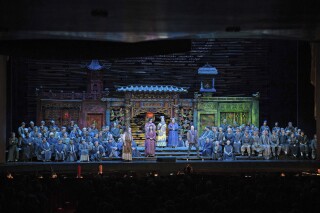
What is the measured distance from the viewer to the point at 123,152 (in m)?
20.8

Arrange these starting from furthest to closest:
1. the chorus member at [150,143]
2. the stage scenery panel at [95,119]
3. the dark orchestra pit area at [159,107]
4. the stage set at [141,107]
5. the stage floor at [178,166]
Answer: the stage scenery panel at [95,119] → the stage set at [141,107] → the chorus member at [150,143] → the stage floor at [178,166] → the dark orchestra pit area at [159,107]

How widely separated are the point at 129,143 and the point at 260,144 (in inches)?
190

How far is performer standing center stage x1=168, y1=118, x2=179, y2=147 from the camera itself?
74.0ft

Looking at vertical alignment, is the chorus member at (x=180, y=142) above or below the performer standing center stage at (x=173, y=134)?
below

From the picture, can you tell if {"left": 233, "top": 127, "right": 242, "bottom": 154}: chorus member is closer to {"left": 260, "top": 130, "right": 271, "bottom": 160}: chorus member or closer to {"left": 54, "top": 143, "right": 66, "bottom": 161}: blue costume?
{"left": 260, "top": 130, "right": 271, "bottom": 160}: chorus member

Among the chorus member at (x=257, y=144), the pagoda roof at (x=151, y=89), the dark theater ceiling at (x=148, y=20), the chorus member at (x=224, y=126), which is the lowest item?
the chorus member at (x=257, y=144)

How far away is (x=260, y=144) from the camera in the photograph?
21.5 meters

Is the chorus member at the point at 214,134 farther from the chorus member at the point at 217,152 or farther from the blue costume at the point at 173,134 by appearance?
the blue costume at the point at 173,134

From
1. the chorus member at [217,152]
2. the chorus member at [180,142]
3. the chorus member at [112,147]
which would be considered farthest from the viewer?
the chorus member at [180,142]

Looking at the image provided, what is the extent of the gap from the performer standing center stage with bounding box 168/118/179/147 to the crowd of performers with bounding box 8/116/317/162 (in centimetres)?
9

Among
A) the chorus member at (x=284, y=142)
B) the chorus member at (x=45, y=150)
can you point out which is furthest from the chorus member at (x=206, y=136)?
the chorus member at (x=45, y=150)

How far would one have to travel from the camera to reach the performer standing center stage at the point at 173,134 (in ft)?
74.0

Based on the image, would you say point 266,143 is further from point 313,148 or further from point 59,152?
point 59,152

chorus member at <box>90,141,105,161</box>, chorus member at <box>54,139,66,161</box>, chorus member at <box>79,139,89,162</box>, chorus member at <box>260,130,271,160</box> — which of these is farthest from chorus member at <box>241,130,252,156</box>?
chorus member at <box>54,139,66,161</box>
